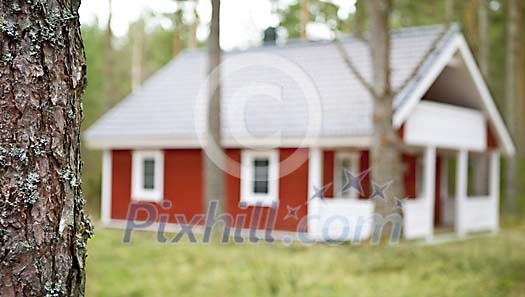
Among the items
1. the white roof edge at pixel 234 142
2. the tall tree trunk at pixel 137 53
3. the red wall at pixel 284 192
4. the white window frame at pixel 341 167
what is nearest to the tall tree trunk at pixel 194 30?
the tall tree trunk at pixel 137 53

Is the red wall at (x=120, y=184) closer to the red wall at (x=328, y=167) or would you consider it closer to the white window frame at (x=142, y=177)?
the white window frame at (x=142, y=177)

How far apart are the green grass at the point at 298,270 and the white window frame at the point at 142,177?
18.6 feet

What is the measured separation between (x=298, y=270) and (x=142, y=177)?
10578 mm

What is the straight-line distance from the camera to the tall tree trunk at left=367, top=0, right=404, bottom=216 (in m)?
14.0

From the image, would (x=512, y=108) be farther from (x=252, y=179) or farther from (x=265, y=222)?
(x=265, y=222)

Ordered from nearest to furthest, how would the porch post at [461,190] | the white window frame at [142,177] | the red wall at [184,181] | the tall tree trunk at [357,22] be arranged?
1. the tall tree trunk at [357,22]
2. the porch post at [461,190]
3. the red wall at [184,181]
4. the white window frame at [142,177]

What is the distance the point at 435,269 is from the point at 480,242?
20.5 ft

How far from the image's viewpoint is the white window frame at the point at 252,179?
18047mm

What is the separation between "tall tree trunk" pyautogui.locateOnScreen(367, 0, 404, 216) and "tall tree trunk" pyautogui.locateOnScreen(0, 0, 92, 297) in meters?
12.1

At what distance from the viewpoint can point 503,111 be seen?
35.5 m

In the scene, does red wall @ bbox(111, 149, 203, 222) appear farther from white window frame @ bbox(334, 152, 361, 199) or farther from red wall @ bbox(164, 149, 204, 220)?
white window frame @ bbox(334, 152, 361, 199)

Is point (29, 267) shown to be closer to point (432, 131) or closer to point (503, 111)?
point (432, 131)

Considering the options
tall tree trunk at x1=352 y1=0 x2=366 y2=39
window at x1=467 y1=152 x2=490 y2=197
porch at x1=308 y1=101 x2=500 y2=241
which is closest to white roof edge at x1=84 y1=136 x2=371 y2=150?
porch at x1=308 y1=101 x2=500 y2=241

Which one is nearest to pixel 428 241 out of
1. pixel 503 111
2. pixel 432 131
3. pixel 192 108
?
pixel 432 131
